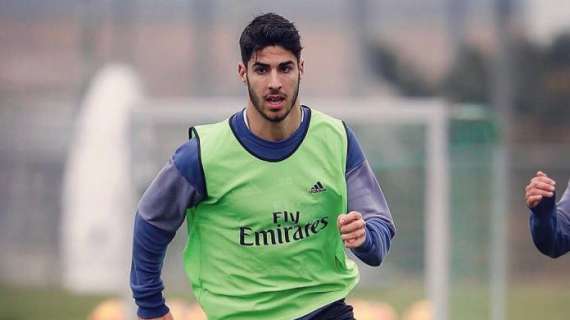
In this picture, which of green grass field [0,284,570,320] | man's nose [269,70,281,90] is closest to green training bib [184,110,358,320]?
man's nose [269,70,281,90]

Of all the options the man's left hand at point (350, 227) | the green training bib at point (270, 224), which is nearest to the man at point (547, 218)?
the green training bib at point (270, 224)

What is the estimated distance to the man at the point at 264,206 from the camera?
6168 millimetres

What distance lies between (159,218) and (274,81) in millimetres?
684

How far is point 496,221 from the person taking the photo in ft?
39.8

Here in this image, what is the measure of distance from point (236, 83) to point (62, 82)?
2.23 m

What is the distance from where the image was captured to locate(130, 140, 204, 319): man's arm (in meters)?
6.17

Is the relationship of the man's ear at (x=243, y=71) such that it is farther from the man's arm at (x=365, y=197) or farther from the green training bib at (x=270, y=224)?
the man's arm at (x=365, y=197)

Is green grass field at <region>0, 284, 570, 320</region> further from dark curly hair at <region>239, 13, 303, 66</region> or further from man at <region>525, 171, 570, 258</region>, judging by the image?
dark curly hair at <region>239, 13, 303, 66</region>

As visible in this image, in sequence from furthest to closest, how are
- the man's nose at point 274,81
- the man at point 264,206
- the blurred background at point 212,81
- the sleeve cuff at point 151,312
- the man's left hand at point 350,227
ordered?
the blurred background at point 212,81, the sleeve cuff at point 151,312, the man at point 264,206, the man's nose at point 274,81, the man's left hand at point 350,227

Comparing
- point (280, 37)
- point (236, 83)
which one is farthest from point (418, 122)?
point (236, 83)

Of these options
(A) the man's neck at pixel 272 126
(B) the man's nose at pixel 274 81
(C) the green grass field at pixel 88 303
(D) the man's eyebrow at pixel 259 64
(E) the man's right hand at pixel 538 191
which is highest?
(D) the man's eyebrow at pixel 259 64

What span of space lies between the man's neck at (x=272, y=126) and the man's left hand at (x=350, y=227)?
546 mm

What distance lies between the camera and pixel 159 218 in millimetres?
6234

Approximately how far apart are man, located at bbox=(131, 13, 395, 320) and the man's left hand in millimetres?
292
